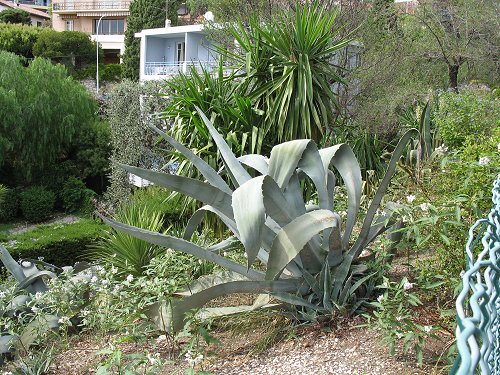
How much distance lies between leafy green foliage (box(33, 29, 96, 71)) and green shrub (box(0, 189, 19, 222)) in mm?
26057

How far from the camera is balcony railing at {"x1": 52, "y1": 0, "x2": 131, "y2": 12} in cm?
5762


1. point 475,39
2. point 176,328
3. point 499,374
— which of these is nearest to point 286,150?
point 176,328

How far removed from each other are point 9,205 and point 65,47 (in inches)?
1100

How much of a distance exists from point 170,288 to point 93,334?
73 cm

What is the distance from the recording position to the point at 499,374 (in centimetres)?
145

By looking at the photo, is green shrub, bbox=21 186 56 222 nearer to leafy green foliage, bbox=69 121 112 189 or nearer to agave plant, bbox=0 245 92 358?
leafy green foliage, bbox=69 121 112 189

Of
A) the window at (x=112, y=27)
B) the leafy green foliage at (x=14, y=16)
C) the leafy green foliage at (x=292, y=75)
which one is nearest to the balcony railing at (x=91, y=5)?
the window at (x=112, y=27)

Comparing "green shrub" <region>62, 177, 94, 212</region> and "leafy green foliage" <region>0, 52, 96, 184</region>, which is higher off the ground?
"leafy green foliage" <region>0, 52, 96, 184</region>

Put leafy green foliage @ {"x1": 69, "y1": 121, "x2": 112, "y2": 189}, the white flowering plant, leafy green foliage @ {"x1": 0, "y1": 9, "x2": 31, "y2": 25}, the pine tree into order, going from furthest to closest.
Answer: leafy green foliage @ {"x1": 0, "y1": 9, "x2": 31, "y2": 25} → the pine tree → leafy green foliage @ {"x1": 69, "y1": 121, "x2": 112, "y2": 189} → the white flowering plant

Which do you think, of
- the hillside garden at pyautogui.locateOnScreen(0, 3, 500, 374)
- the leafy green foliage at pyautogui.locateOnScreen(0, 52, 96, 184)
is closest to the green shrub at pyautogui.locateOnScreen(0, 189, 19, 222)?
the leafy green foliage at pyautogui.locateOnScreen(0, 52, 96, 184)

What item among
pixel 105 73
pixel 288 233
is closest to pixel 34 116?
pixel 288 233

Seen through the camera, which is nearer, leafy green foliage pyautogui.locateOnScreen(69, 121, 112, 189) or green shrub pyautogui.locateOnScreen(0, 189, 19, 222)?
green shrub pyautogui.locateOnScreen(0, 189, 19, 222)

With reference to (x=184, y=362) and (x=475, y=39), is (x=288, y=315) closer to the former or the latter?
(x=184, y=362)

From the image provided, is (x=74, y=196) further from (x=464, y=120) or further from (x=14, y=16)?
(x=14, y=16)
